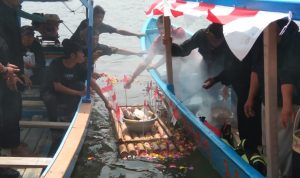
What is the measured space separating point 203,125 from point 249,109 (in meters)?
1.05

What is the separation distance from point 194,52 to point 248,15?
3832 millimetres

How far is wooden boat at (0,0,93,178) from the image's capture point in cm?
390

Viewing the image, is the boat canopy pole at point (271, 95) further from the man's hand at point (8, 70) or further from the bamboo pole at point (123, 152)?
the man's hand at point (8, 70)

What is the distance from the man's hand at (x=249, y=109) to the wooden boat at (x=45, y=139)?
74.1 inches

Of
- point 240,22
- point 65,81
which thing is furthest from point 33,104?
point 240,22

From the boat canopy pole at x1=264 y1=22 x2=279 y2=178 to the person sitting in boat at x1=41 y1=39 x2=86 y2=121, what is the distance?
3.10 meters

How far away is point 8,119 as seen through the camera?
4656mm

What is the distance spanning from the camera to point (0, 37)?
4.55 metres

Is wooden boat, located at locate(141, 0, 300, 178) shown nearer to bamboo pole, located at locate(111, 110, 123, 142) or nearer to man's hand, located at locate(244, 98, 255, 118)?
man's hand, located at locate(244, 98, 255, 118)

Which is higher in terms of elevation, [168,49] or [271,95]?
[168,49]

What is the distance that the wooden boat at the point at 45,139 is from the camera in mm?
3904

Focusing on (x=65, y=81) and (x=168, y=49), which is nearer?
(x=65, y=81)

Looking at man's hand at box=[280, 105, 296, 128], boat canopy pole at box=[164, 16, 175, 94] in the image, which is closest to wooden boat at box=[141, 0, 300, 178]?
boat canopy pole at box=[164, 16, 175, 94]

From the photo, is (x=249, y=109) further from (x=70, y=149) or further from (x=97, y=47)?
(x=97, y=47)
